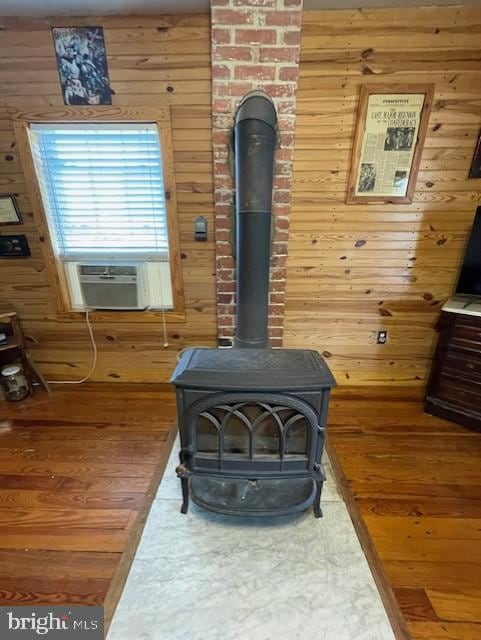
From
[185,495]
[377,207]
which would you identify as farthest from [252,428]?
[377,207]

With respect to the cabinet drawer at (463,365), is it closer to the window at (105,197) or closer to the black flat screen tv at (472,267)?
the black flat screen tv at (472,267)

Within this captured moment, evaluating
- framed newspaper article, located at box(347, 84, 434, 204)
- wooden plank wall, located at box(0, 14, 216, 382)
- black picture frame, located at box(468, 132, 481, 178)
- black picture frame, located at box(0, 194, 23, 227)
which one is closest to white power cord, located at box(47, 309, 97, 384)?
wooden plank wall, located at box(0, 14, 216, 382)

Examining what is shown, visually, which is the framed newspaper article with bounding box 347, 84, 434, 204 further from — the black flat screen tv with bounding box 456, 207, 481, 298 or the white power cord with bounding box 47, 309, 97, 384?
the white power cord with bounding box 47, 309, 97, 384

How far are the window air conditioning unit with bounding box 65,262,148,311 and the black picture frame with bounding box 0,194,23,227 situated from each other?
0.40m

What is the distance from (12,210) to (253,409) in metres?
2.05

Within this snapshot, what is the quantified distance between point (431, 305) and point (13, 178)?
295 cm

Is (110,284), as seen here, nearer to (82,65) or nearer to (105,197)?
(105,197)

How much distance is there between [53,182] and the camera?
6.67 feet

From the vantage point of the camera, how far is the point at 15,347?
2.23 metres

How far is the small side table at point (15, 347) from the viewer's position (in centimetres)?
220

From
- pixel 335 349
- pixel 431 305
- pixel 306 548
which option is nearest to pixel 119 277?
pixel 335 349

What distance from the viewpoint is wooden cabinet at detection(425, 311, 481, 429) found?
190cm

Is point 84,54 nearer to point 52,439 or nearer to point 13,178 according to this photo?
point 13,178

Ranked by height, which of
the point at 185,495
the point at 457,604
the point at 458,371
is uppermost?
the point at 458,371
